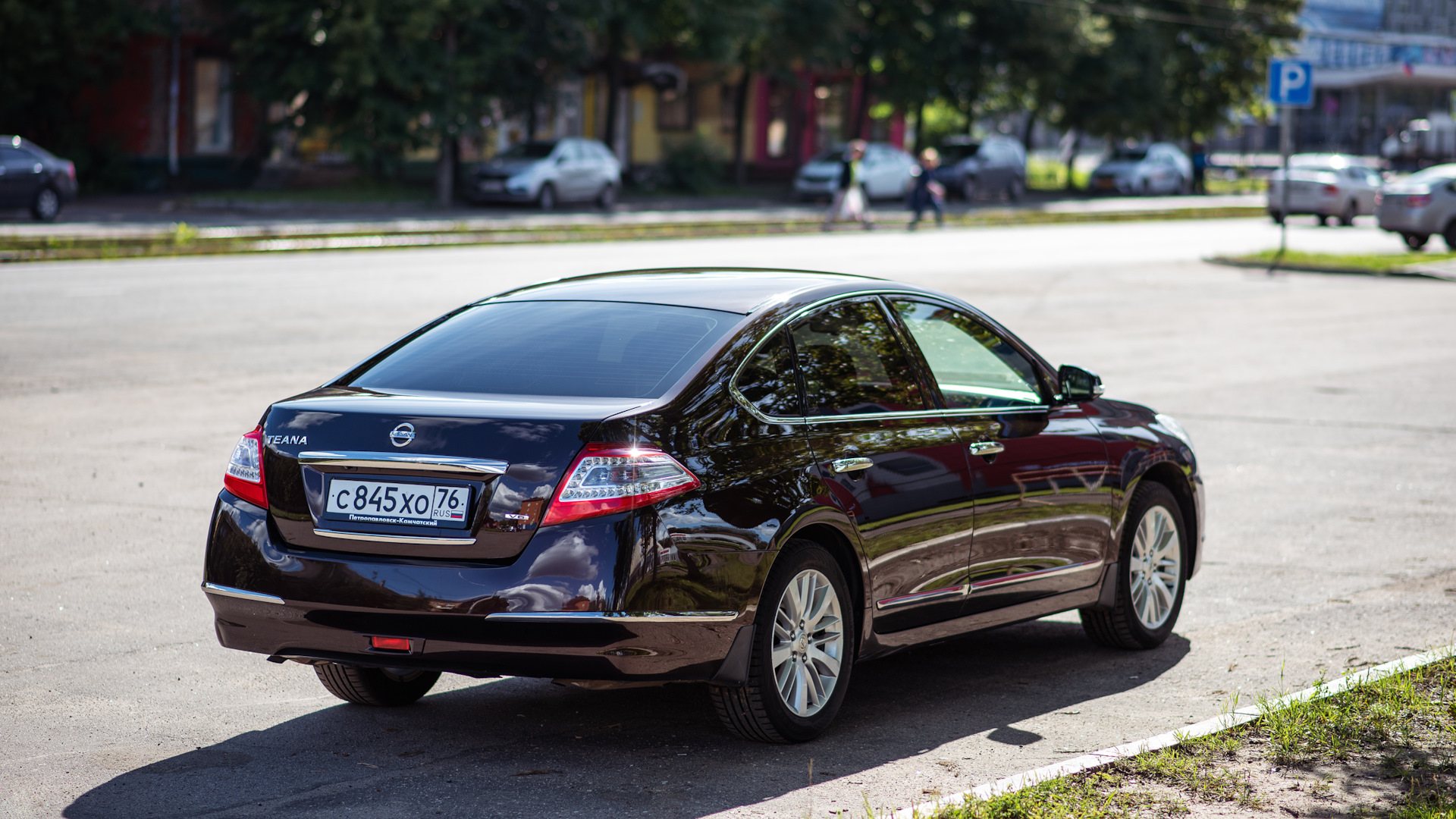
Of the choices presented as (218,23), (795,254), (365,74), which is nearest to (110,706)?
(795,254)

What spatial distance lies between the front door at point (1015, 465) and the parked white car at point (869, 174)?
42223 mm

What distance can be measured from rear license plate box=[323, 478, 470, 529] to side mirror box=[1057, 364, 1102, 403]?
2683mm

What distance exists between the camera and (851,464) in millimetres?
5520

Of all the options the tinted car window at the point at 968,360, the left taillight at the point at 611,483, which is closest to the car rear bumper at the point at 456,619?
the left taillight at the point at 611,483

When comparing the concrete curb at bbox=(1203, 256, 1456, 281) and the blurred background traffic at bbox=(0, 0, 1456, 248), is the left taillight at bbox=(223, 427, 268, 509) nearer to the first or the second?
the concrete curb at bbox=(1203, 256, 1456, 281)

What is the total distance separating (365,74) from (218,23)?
6.28m

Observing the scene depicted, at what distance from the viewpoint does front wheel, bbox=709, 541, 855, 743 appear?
17.1ft

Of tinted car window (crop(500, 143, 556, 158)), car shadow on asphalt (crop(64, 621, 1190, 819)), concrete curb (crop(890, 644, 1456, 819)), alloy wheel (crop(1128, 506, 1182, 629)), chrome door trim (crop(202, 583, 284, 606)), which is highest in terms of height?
tinted car window (crop(500, 143, 556, 158))

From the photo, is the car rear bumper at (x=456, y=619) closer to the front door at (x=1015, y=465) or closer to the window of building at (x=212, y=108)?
the front door at (x=1015, y=465)

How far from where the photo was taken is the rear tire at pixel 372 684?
19.0ft

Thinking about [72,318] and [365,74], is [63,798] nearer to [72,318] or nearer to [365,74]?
[72,318]

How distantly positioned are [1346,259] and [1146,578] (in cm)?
2473

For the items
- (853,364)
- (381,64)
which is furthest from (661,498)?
(381,64)

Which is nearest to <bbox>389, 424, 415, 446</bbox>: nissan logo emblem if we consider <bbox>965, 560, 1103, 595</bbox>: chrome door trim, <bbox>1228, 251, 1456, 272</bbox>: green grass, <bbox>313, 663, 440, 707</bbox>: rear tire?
<bbox>313, 663, 440, 707</bbox>: rear tire
